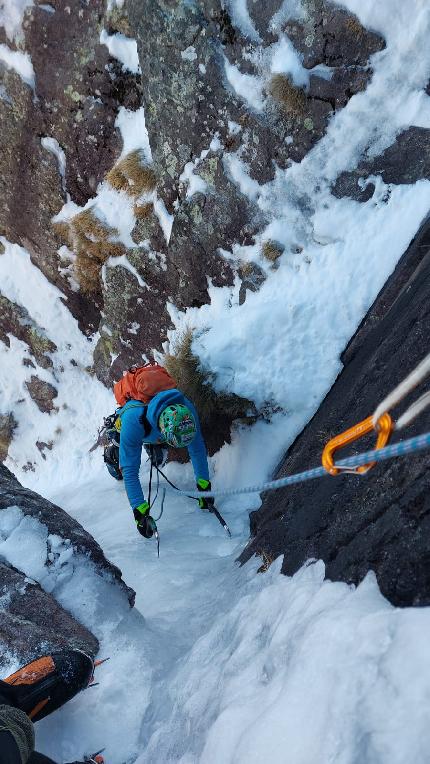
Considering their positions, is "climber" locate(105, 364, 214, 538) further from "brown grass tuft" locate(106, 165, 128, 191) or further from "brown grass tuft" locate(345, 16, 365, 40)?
"brown grass tuft" locate(345, 16, 365, 40)

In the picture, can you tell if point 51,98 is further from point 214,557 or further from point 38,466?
point 214,557

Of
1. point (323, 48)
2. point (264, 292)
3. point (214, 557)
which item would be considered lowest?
point (214, 557)

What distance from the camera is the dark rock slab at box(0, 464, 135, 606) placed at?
4.66 meters

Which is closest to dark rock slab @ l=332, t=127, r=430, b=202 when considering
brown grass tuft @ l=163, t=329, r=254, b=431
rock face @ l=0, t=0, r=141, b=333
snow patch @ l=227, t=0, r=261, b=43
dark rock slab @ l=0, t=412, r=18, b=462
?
snow patch @ l=227, t=0, r=261, b=43

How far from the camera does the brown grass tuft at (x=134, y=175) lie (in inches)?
321

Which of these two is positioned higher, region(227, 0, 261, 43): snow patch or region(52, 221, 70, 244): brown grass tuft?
region(52, 221, 70, 244): brown grass tuft

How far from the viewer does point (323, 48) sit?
20.3ft

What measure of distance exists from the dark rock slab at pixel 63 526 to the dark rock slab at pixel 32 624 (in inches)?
18.2

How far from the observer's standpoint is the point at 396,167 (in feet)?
19.7

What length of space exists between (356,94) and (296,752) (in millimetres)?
6350

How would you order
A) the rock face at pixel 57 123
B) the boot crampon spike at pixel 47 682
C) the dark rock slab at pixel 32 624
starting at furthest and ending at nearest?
the rock face at pixel 57 123
the dark rock slab at pixel 32 624
the boot crampon spike at pixel 47 682

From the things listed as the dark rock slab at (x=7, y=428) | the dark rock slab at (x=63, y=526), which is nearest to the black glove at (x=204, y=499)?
the dark rock slab at (x=63, y=526)

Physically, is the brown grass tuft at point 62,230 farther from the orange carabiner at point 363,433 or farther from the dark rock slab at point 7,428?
the orange carabiner at point 363,433

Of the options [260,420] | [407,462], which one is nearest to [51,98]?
[260,420]
